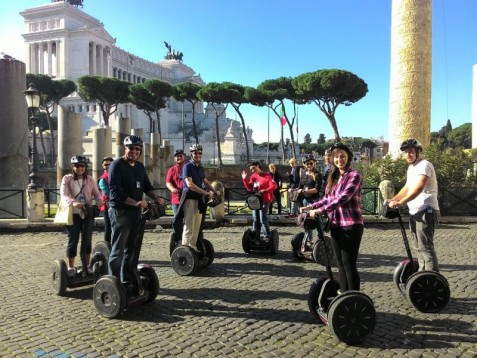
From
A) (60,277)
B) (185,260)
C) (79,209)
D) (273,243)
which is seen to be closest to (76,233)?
(79,209)

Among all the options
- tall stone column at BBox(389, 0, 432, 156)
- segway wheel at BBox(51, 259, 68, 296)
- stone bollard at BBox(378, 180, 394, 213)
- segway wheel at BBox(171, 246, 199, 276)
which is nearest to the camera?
segway wheel at BBox(51, 259, 68, 296)

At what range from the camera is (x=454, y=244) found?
827 centimetres

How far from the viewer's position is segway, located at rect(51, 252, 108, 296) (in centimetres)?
500

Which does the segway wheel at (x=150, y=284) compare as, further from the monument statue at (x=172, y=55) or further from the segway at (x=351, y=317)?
the monument statue at (x=172, y=55)

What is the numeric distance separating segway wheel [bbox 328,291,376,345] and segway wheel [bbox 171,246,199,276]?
8.42 ft

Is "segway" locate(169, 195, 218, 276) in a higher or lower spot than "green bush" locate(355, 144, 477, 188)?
lower

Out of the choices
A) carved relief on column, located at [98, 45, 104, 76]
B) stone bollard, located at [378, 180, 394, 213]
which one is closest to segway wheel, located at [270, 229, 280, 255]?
stone bollard, located at [378, 180, 394, 213]

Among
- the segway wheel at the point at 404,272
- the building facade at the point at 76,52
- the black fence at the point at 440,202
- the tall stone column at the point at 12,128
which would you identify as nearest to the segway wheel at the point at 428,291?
the segway wheel at the point at 404,272

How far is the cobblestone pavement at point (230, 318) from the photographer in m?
3.56

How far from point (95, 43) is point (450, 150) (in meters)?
82.5

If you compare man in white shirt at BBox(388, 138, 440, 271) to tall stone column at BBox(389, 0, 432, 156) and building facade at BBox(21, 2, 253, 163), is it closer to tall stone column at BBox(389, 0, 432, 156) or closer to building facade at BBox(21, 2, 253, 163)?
tall stone column at BBox(389, 0, 432, 156)

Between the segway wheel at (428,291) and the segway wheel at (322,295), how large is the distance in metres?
0.90

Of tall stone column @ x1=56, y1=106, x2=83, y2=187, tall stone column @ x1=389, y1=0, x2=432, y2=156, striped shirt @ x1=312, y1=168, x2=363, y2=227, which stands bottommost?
striped shirt @ x1=312, y1=168, x2=363, y2=227

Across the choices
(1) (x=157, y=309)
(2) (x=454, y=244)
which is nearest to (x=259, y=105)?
(2) (x=454, y=244)
